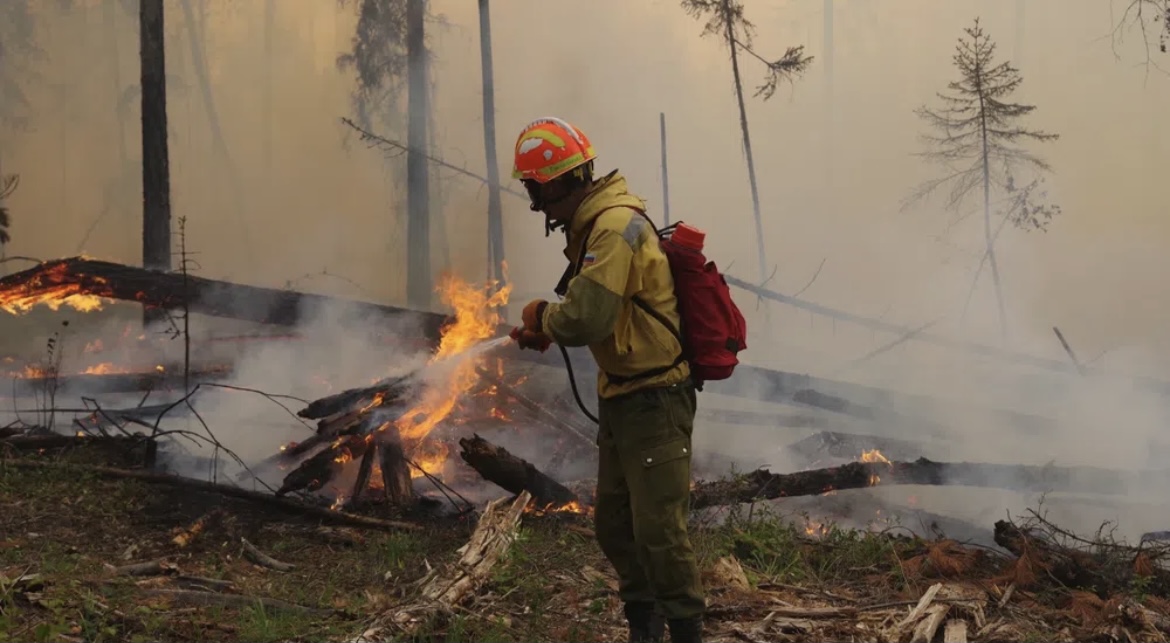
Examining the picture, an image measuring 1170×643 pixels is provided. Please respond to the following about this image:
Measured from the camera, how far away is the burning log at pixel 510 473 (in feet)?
20.8

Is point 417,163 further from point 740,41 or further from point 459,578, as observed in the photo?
point 459,578

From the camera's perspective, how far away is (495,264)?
10.5 m

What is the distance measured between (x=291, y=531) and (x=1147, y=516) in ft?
22.9

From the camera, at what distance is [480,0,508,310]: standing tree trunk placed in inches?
410

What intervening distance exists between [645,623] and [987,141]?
285 inches

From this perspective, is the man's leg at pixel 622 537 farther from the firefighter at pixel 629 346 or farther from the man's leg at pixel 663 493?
the man's leg at pixel 663 493

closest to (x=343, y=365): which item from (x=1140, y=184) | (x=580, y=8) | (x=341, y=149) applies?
(x=341, y=149)

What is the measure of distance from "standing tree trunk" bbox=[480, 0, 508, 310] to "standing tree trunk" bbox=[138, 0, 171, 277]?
3.70 metres

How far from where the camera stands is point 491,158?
10.7 meters

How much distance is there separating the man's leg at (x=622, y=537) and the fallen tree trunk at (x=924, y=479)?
8.07ft

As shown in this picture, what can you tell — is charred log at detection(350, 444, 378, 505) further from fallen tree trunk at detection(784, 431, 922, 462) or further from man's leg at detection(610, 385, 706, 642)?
fallen tree trunk at detection(784, 431, 922, 462)

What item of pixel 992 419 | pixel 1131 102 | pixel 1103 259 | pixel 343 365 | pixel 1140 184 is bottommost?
pixel 992 419

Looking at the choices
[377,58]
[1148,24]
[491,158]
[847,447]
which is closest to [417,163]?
[491,158]

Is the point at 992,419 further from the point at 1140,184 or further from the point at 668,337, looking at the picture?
the point at 668,337
